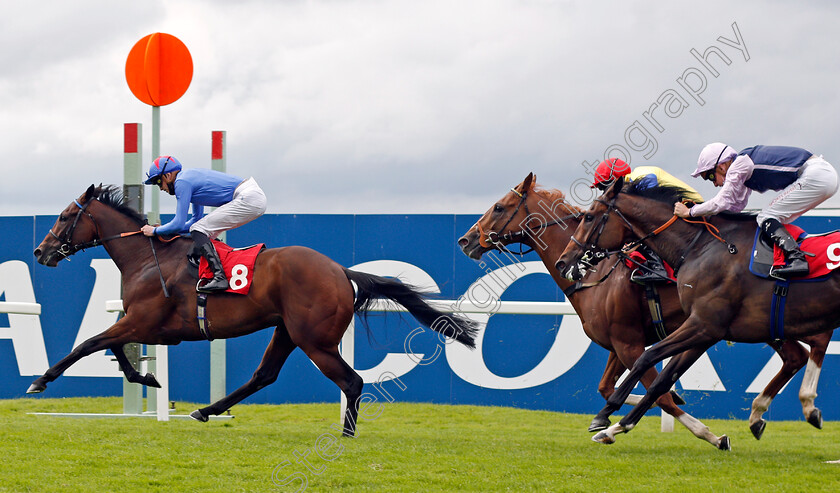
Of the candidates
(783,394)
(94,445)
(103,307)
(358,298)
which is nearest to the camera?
(94,445)

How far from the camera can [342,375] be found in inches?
252

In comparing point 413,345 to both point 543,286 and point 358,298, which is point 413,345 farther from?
point 358,298

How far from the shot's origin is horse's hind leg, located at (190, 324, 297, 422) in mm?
6707

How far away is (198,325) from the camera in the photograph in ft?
21.5

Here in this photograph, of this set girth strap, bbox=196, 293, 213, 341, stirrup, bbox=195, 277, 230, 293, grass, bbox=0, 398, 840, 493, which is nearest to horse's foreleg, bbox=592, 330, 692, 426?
grass, bbox=0, 398, 840, 493

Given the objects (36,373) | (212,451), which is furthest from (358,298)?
(36,373)

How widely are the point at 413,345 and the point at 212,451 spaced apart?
13.1 feet

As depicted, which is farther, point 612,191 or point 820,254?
point 612,191

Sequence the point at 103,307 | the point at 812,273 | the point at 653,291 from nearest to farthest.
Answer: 1. the point at 812,273
2. the point at 653,291
3. the point at 103,307

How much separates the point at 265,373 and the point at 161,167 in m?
1.78

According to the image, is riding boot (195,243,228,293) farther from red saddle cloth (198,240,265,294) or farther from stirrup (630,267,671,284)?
stirrup (630,267,671,284)

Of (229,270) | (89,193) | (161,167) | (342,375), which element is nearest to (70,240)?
(89,193)

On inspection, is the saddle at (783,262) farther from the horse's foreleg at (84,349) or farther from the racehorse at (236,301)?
the horse's foreleg at (84,349)

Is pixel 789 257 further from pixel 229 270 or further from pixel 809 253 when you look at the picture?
pixel 229 270
